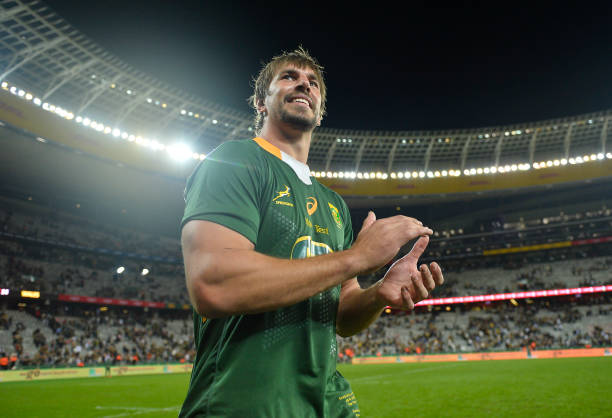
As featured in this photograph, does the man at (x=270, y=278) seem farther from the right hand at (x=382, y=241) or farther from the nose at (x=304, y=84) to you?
the nose at (x=304, y=84)

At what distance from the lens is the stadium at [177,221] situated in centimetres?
2777

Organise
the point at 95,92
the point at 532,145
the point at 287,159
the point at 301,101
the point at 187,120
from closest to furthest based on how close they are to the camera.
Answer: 1. the point at 287,159
2. the point at 301,101
3. the point at 95,92
4. the point at 187,120
5. the point at 532,145

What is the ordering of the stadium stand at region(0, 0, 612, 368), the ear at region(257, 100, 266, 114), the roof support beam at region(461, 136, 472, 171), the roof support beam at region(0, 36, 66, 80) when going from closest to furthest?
the ear at region(257, 100, 266, 114) → the roof support beam at region(0, 36, 66, 80) → the stadium stand at region(0, 0, 612, 368) → the roof support beam at region(461, 136, 472, 171)

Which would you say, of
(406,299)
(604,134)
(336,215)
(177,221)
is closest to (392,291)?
(406,299)

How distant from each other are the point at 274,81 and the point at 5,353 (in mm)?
31282

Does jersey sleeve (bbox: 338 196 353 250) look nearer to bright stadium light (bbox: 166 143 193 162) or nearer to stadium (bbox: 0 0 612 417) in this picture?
stadium (bbox: 0 0 612 417)

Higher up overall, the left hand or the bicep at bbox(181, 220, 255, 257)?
the bicep at bbox(181, 220, 255, 257)

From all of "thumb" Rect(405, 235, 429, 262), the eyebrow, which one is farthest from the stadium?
the eyebrow

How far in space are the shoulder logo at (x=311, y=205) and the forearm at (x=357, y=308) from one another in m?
0.57

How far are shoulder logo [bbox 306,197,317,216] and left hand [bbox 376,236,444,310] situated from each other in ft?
1.84

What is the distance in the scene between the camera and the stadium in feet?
91.1

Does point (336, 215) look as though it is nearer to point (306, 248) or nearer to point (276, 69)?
point (306, 248)

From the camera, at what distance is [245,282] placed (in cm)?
151

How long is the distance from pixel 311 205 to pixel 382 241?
514mm
